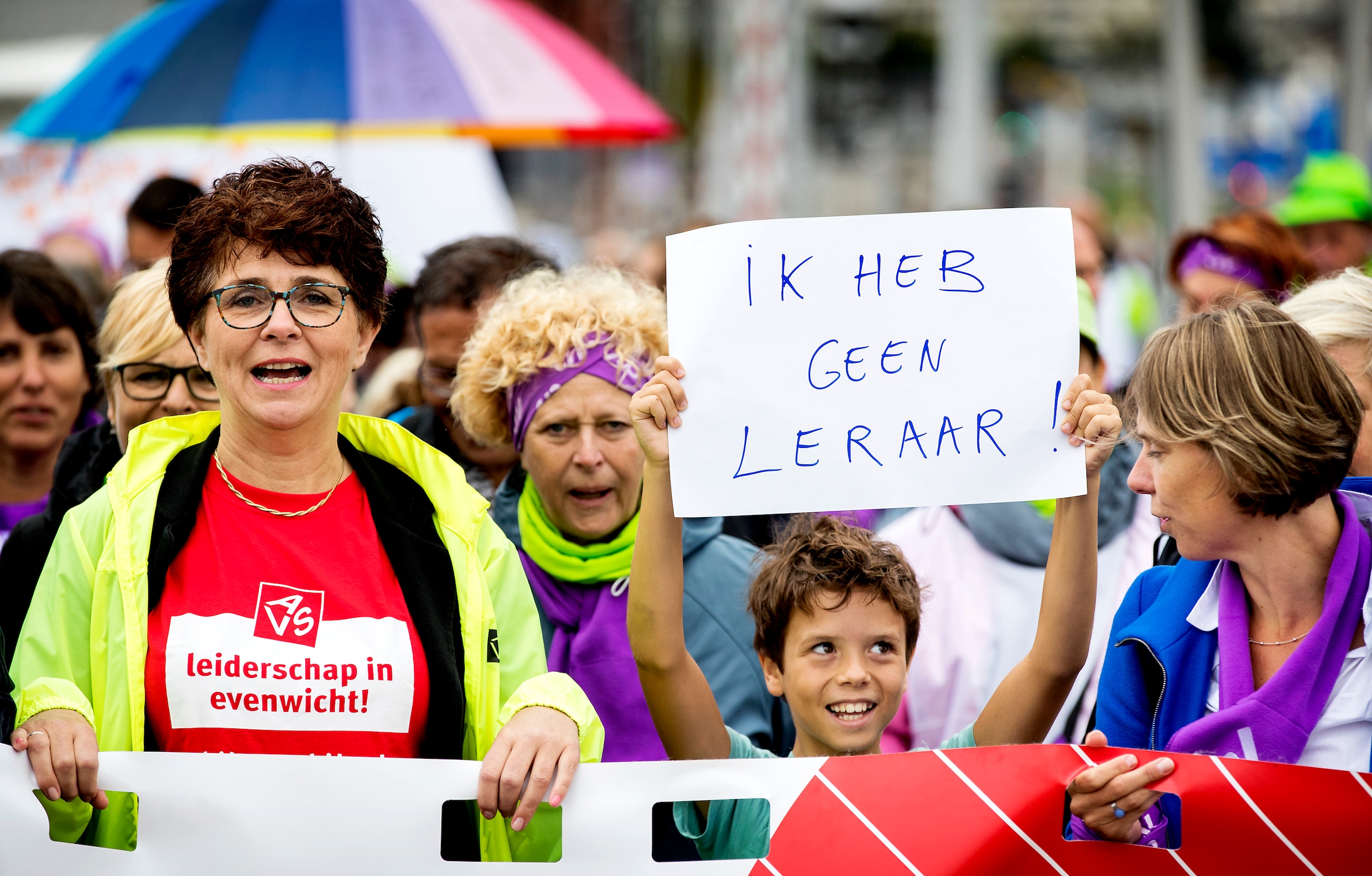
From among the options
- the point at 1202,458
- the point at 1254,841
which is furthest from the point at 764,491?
the point at 1254,841

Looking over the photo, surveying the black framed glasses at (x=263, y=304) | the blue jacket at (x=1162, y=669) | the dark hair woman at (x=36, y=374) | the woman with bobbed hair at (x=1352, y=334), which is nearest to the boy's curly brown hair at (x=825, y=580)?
the blue jacket at (x=1162, y=669)

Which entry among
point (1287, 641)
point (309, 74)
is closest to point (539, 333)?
point (1287, 641)

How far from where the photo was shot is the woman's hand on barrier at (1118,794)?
6.43 ft

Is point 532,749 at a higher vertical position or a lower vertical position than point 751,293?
lower

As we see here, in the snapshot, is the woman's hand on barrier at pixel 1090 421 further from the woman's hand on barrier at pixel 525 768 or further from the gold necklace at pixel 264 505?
the gold necklace at pixel 264 505

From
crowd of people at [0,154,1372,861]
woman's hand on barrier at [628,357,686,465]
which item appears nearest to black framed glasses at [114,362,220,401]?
crowd of people at [0,154,1372,861]

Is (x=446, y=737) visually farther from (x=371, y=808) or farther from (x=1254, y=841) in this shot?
(x=1254, y=841)

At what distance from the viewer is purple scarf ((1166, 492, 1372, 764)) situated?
1987 mm

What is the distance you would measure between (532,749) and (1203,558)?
1112 mm

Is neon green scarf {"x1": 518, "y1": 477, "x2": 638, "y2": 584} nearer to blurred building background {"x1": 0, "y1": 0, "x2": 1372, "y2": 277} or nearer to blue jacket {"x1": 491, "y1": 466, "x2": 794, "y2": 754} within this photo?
blue jacket {"x1": 491, "y1": 466, "x2": 794, "y2": 754}

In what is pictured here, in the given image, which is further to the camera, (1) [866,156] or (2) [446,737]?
(1) [866,156]

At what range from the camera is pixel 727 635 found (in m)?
2.76

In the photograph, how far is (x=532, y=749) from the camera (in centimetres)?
193

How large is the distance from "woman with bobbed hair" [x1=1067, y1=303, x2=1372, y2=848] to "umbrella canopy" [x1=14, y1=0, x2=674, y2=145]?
10.4 feet
